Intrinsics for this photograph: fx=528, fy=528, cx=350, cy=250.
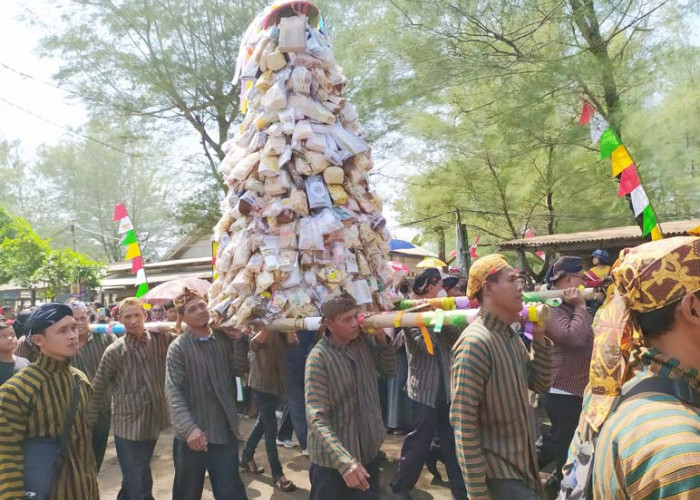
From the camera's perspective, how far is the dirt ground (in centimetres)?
479

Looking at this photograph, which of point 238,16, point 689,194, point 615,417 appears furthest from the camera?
point 238,16

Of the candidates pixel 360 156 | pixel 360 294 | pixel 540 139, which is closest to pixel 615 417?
pixel 360 294

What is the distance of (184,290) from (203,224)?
13934mm

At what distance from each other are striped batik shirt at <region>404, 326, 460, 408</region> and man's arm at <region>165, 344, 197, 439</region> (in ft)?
5.84

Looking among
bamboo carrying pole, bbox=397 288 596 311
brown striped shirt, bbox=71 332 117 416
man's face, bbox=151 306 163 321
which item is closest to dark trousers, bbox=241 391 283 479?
brown striped shirt, bbox=71 332 117 416

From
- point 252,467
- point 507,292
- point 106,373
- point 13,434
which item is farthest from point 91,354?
point 507,292

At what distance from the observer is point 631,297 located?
1385mm

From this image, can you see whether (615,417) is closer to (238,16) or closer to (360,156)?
(360,156)

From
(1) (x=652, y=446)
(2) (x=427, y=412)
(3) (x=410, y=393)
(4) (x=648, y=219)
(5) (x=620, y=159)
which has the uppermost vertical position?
(5) (x=620, y=159)

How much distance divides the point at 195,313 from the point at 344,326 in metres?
1.28

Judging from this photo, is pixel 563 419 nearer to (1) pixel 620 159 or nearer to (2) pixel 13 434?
(1) pixel 620 159

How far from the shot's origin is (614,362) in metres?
1.46

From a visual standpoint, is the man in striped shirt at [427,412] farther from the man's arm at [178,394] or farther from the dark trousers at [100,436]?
the dark trousers at [100,436]

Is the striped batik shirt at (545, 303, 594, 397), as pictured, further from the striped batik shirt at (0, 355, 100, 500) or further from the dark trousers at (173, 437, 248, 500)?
the striped batik shirt at (0, 355, 100, 500)
